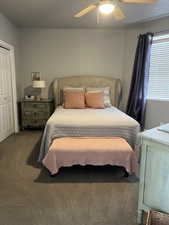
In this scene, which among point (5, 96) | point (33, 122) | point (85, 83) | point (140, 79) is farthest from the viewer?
point (85, 83)

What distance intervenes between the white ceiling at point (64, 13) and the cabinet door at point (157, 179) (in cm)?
282

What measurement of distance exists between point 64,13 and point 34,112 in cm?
245

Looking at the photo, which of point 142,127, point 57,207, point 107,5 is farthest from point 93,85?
point 57,207

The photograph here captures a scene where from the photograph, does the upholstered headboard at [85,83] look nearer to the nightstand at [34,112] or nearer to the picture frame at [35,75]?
the nightstand at [34,112]

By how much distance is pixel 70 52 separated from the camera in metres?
5.10

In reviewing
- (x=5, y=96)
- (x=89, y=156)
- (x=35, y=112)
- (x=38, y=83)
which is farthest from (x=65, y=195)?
(x=38, y=83)

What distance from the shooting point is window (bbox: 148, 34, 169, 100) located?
13.7ft

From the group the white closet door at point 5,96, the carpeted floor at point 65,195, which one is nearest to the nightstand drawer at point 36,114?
the white closet door at point 5,96

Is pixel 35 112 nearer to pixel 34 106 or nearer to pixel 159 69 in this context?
pixel 34 106

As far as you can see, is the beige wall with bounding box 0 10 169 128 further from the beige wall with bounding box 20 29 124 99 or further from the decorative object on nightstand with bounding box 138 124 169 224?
the decorative object on nightstand with bounding box 138 124 169 224

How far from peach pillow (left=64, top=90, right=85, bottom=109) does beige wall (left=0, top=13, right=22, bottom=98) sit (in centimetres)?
151

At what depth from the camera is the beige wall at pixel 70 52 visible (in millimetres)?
5000

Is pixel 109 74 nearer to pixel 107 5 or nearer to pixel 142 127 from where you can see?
pixel 142 127

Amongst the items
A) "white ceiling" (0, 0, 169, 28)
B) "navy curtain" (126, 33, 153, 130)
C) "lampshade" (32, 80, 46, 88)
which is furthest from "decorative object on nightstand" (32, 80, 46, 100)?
"navy curtain" (126, 33, 153, 130)
